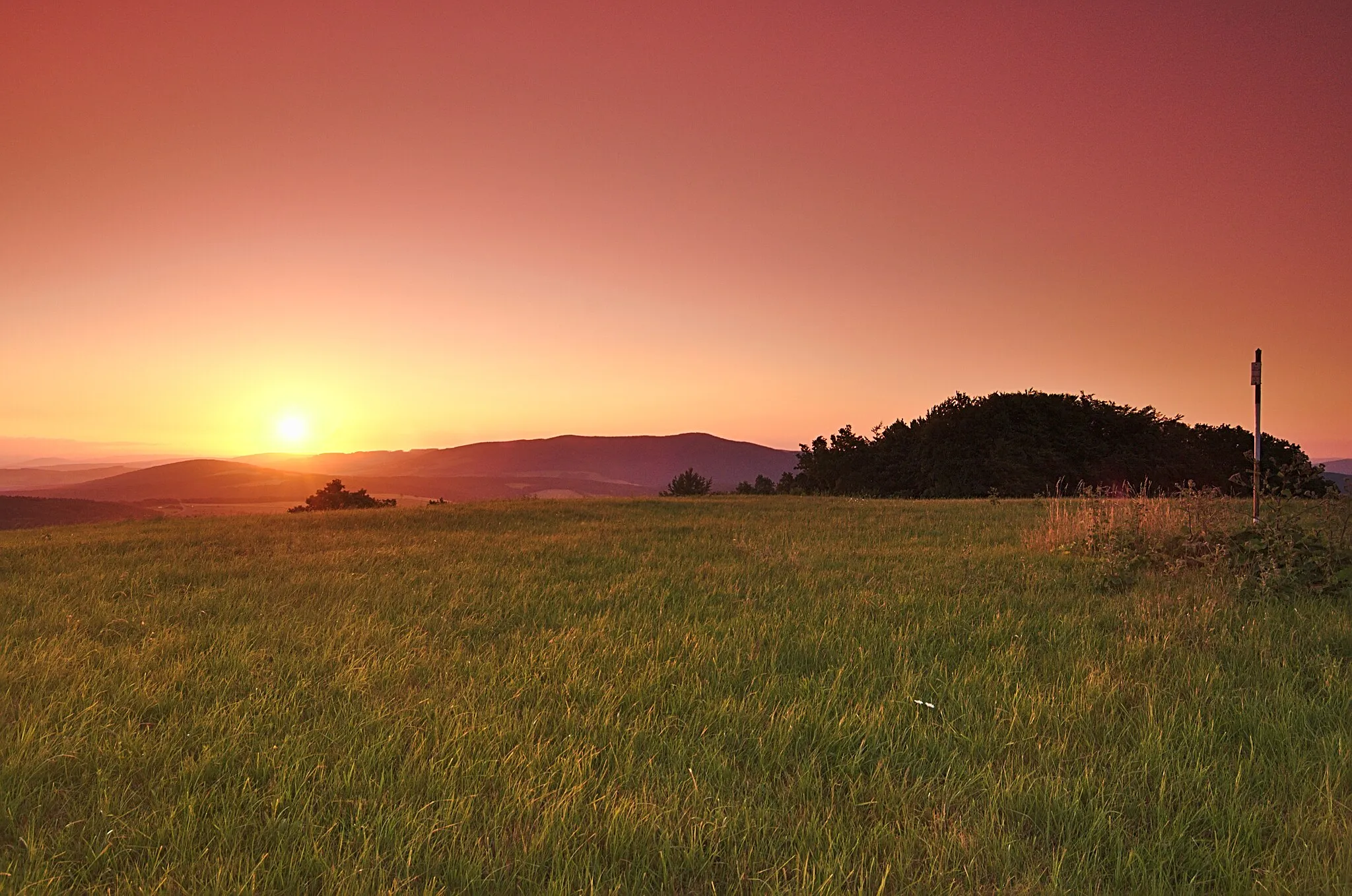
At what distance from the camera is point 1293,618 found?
615cm

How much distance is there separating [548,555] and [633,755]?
719cm

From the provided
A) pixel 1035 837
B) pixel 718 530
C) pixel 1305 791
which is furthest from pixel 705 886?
pixel 718 530

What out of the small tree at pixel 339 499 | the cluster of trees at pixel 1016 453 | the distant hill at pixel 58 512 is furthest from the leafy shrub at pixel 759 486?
the distant hill at pixel 58 512

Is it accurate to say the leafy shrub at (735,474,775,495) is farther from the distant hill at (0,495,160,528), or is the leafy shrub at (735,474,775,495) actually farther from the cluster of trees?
the distant hill at (0,495,160,528)

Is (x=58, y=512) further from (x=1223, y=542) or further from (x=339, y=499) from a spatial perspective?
(x=1223, y=542)

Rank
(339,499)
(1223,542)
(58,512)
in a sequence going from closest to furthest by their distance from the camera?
(1223,542) < (58,512) < (339,499)

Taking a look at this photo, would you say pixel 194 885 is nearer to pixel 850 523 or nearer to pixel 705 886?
pixel 705 886

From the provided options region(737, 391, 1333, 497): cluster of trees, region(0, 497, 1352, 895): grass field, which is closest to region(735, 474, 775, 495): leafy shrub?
region(737, 391, 1333, 497): cluster of trees

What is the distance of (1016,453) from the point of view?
46156 mm

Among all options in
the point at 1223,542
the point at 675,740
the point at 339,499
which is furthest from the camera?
the point at 339,499

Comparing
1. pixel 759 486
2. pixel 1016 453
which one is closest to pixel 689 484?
pixel 759 486

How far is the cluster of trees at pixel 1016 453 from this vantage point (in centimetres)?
4556

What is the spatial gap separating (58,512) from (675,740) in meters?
26.1

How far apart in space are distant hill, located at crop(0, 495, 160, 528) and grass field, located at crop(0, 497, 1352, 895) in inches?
576
